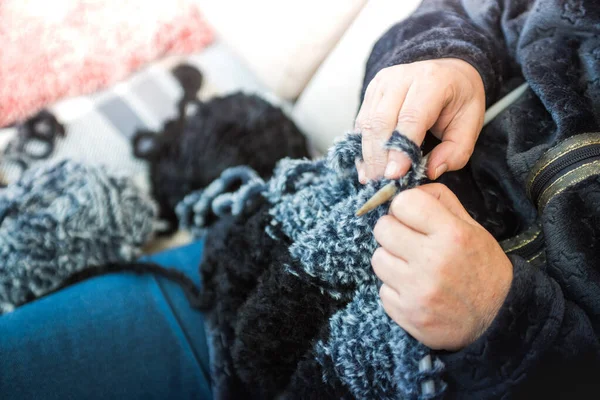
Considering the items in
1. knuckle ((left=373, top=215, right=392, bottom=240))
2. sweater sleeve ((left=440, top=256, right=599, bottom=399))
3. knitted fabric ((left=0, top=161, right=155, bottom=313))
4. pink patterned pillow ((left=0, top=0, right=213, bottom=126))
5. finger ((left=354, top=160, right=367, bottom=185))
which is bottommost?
sweater sleeve ((left=440, top=256, right=599, bottom=399))

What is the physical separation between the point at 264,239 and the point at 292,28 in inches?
17.5

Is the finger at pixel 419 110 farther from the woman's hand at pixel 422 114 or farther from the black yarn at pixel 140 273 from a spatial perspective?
the black yarn at pixel 140 273

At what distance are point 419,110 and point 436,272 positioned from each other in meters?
0.17

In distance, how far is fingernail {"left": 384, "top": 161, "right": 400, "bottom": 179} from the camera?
48cm

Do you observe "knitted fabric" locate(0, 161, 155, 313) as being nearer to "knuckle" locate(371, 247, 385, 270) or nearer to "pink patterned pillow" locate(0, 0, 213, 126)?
"pink patterned pillow" locate(0, 0, 213, 126)

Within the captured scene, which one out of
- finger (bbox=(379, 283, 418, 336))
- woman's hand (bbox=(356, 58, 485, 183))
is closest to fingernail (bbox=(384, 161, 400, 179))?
woman's hand (bbox=(356, 58, 485, 183))

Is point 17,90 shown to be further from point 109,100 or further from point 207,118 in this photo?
point 207,118

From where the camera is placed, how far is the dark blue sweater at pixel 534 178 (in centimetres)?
47

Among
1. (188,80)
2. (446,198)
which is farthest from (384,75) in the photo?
Result: (188,80)

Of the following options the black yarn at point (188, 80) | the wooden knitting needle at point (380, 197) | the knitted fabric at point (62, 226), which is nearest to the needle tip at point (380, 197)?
the wooden knitting needle at point (380, 197)

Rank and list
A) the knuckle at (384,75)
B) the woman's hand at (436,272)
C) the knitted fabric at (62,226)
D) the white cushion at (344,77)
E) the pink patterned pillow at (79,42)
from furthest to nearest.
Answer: the pink patterned pillow at (79,42) → the white cushion at (344,77) → the knitted fabric at (62,226) → the knuckle at (384,75) → the woman's hand at (436,272)

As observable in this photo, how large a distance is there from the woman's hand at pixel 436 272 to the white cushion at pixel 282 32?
48cm

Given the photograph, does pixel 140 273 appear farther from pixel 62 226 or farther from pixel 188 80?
pixel 188 80

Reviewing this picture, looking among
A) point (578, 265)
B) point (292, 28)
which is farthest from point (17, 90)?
point (578, 265)
